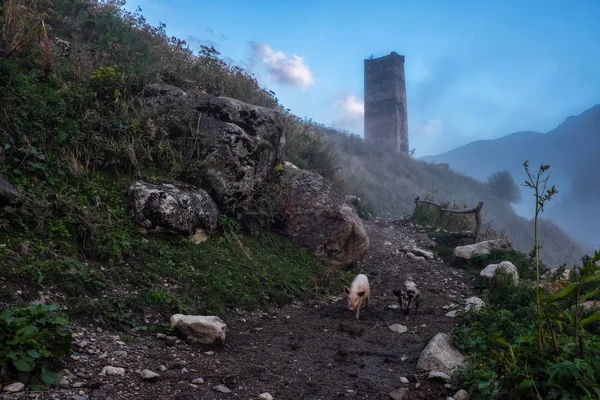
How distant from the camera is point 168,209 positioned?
5.70 meters

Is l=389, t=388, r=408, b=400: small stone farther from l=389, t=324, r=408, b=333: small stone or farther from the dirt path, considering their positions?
l=389, t=324, r=408, b=333: small stone

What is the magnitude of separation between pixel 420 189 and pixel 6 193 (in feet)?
106

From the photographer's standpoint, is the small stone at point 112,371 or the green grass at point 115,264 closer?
the small stone at point 112,371

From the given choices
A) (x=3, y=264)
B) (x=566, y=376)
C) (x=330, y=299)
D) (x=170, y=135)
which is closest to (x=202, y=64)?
(x=170, y=135)

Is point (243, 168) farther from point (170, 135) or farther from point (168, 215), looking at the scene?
point (168, 215)

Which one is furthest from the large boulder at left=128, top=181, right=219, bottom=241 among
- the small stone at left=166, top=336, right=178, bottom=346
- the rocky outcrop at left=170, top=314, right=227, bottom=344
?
the small stone at left=166, top=336, right=178, bottom=346

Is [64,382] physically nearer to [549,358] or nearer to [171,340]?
[171,340]

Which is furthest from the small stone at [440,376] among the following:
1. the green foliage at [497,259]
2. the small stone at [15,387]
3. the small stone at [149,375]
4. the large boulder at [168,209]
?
the green foliage at [497,259]

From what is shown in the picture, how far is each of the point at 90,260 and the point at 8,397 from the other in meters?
2.34

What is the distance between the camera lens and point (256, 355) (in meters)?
4.05

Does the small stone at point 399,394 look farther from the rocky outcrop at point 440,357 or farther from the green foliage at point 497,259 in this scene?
the green foliage at point 497,259

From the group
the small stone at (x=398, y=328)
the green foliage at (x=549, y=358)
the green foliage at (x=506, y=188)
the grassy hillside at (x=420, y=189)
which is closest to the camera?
the green foliage at (x=549, y=358)

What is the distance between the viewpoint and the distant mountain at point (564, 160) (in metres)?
79.8

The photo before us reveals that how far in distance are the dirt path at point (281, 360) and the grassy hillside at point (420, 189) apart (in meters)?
18.7
